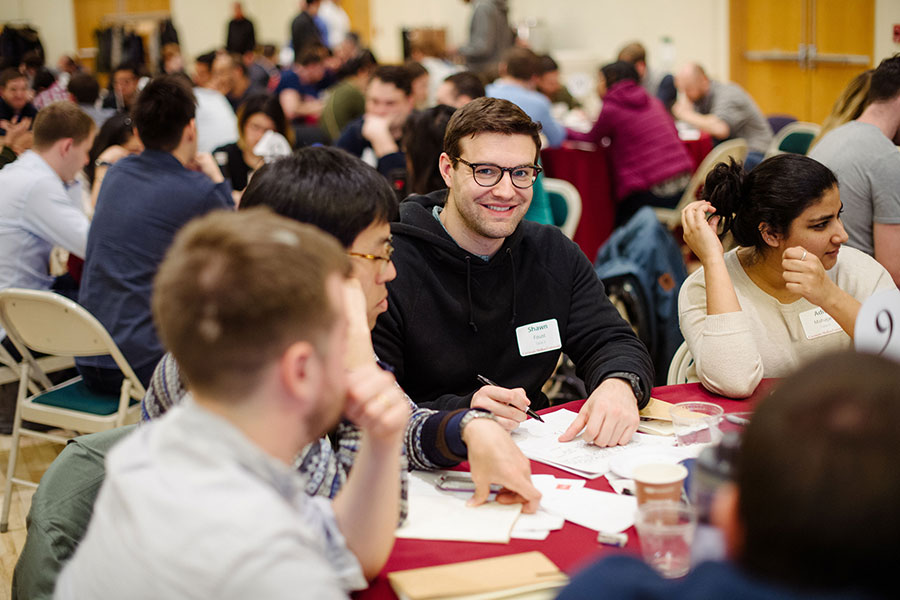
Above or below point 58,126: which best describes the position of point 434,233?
below

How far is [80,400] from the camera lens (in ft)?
10.1

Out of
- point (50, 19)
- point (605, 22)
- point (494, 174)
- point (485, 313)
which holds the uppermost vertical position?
point (50, 19)

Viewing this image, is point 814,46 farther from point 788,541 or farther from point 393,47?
point 788,541

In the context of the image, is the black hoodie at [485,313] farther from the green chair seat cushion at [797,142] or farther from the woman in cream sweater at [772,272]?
the green chair seat cushion at [797,142]

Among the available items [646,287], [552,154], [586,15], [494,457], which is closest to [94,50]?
[586,15]

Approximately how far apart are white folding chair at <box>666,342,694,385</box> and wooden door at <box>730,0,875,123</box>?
6547 millimetres

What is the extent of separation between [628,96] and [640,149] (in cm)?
37

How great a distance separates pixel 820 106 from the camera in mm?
8352

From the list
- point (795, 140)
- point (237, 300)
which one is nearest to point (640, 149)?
point (795, 140)

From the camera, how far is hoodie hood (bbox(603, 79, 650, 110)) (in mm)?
5738

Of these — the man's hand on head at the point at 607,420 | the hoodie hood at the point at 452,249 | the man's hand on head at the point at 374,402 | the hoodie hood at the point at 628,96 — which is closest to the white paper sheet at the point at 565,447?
the man's hand on head at the point at 607,420

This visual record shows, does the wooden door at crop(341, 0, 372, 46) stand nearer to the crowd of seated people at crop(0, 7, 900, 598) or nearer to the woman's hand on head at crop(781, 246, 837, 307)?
the crowd of seated people at crop(0, 7, 900, 598)

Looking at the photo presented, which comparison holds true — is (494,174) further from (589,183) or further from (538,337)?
(589,183)

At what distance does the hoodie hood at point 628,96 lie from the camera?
574 centimetres
